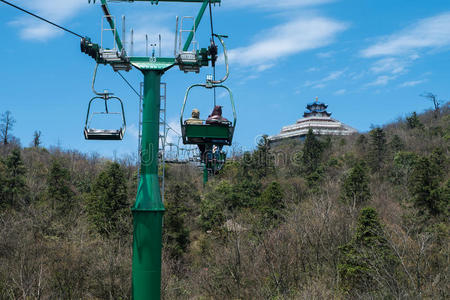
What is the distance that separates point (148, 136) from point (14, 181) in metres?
36.2

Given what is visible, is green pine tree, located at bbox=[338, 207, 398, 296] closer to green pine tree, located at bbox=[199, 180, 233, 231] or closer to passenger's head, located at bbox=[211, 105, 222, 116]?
passenger's head, located at bbox=[211, 105, 222, 116]

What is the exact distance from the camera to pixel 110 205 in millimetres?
35969

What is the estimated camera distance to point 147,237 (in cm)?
890

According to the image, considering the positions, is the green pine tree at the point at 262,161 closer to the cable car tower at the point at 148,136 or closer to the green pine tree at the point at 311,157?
the green pine tree at the point at 311,157

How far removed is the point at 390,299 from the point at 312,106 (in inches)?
3753

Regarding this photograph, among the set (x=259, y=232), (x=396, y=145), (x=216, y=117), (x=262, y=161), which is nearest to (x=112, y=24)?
(x=216, y=117)

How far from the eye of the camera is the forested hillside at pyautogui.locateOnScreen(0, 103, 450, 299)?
2034 centimetres

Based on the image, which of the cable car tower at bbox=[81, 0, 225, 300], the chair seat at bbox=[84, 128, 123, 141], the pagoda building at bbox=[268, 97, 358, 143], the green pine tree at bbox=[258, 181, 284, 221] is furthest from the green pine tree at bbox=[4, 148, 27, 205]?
the pagoda building at bbox=[268, 97, 358, 143]

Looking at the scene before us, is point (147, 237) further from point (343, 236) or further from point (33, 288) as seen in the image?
point (343, 236)

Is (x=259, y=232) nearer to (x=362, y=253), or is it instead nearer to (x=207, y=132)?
(x=362, y=253)

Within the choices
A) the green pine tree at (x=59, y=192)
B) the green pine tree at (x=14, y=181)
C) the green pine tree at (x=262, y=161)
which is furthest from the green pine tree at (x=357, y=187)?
the green pine tree at (x=14, y=181)

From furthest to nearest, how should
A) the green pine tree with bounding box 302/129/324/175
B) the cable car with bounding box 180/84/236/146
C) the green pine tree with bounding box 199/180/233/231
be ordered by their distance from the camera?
the green pine tree with bounding box 302/129/324/175 → the green pine tree with bounding box 199/180/233/231 → the cable car with bounding box 180/84/236/146

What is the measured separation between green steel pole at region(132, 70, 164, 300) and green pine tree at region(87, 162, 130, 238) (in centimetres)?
2431

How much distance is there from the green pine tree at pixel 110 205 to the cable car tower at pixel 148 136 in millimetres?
24255
